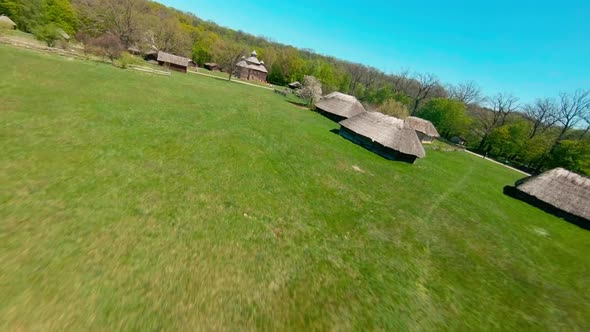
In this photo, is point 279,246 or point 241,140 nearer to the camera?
A: point 279,246

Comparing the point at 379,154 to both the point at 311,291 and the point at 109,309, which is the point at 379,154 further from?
the point at 109,309

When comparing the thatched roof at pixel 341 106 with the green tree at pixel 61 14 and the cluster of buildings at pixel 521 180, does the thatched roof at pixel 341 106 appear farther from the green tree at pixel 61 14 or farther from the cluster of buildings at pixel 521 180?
the green tree at pixel 61 14

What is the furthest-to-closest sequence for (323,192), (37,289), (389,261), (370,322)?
(323,192), (389,261), (370,322), (37,289)

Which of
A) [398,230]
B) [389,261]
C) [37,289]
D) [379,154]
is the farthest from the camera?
[379,154]

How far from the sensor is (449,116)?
56.4 meters

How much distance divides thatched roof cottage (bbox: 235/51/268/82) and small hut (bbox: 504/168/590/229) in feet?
229

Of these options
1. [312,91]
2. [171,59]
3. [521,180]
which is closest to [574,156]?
[521,180]

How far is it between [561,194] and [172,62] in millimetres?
63783

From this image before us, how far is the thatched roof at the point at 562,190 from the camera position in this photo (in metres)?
18.7

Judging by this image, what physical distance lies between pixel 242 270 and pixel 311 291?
2.02 m

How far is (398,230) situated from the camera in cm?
1088

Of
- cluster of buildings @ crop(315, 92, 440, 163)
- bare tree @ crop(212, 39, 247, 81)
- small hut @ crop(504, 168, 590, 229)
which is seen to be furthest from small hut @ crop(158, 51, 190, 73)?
small hut @ crop(504, 168, 590, 229)

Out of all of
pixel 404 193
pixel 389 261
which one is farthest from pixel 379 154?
pixel 389 261

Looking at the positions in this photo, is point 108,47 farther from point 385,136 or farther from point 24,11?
point 385,136
